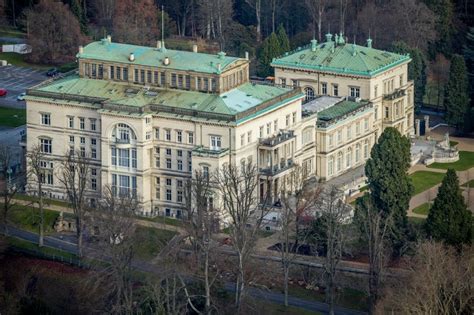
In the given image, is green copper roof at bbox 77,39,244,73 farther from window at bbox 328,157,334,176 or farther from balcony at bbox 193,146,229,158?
window at bbox 328,157,334,176

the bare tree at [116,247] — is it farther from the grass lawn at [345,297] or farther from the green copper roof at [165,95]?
the grass lawn at [345,297]

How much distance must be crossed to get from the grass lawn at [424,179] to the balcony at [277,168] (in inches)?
507

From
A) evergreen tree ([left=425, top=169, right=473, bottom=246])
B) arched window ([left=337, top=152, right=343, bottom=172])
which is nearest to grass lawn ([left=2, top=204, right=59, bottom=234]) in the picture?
arched window ([left=337, top=152, right=343, bottom=172])

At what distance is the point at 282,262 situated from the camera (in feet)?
540

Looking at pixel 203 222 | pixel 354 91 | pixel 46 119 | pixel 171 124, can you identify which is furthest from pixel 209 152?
pixel 354 91

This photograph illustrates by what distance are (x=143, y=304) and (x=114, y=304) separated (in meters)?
3.90

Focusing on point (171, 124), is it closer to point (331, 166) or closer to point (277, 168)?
point (277, 168)

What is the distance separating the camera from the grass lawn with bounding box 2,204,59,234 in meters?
180

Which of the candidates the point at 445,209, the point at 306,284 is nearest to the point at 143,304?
the point at 306,284

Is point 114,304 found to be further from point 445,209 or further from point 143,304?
point 445,209

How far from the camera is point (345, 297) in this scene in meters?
164

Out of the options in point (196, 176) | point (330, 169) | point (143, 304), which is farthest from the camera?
point (330, 169)

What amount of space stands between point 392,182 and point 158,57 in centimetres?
2837

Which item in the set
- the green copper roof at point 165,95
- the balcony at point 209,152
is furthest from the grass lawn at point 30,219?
the balcony at point 209,152
